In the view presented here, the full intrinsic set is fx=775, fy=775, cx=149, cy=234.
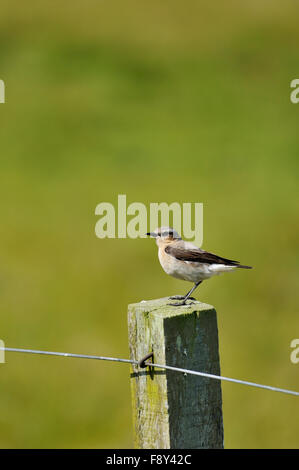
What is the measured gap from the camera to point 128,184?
17609 millimetres

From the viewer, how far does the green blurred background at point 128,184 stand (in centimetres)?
1130

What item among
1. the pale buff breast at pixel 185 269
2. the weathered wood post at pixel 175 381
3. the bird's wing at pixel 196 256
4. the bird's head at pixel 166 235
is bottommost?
the weathered wood post at pixel 175 381

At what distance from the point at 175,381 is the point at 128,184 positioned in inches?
550

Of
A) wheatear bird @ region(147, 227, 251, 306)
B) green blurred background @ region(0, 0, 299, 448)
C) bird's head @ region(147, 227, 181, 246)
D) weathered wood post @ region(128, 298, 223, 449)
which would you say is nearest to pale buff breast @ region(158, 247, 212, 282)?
wheatear bird @ region(147, 227, 251, 306)

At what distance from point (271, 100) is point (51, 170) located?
271 inches

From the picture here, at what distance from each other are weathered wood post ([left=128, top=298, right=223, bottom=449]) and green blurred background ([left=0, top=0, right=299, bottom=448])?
652cm

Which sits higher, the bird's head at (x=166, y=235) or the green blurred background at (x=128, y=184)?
the green blurred background at (x=128, y=184)

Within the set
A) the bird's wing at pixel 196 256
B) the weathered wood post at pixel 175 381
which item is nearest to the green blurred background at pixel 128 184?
the bird's wing at pixel 196 256

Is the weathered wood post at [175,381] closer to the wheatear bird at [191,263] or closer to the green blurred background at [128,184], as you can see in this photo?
the wheatear bird at [191,263]

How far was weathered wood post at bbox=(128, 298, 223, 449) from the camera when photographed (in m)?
3.77

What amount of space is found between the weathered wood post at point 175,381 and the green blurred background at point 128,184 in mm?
6518

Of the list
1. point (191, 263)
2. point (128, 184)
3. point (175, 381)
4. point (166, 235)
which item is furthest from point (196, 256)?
point (128, 184)

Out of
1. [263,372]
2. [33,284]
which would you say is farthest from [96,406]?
[33,284]
